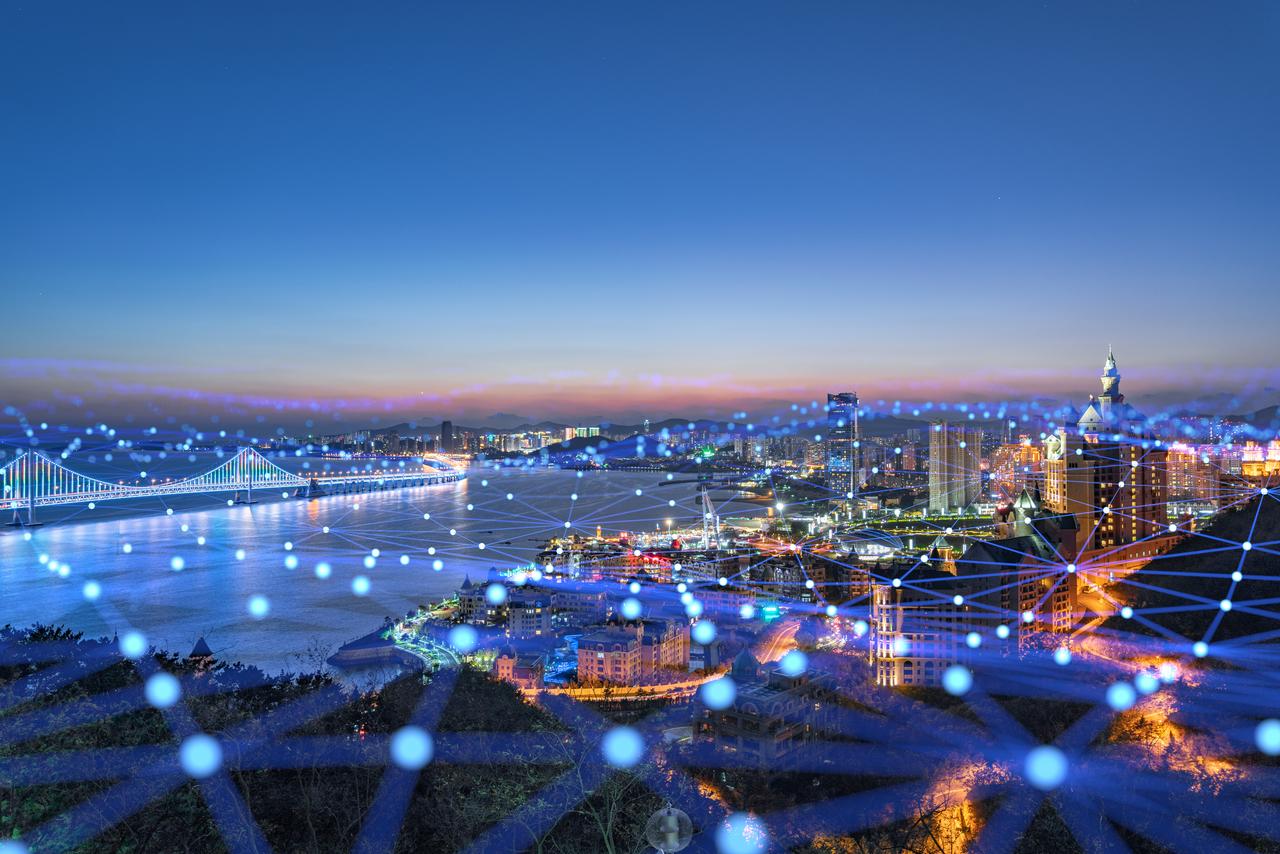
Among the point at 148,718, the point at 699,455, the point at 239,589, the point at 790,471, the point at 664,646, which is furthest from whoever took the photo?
the point at 790,471

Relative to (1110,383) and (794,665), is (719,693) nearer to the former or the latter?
(794,665)

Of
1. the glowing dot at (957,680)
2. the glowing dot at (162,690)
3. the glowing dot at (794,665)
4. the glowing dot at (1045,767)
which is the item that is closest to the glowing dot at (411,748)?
the glowing dot at (162,690)

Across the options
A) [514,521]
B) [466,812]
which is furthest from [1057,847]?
[514,521]

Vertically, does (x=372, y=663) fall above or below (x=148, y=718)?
below

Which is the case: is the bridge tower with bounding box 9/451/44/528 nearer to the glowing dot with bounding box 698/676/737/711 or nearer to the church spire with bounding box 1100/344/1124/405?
the glowing dot with bounding box 698/676/737/711

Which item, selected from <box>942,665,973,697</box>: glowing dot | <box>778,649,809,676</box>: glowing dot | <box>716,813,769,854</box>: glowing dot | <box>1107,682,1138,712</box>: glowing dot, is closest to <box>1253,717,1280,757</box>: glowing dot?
<box>1107,682,1138,712</box>: glowing dot

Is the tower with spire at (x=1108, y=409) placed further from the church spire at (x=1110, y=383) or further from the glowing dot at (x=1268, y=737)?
the glowing dot at (x=1268, y=737)

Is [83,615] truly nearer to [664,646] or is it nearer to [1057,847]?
[664,646]
